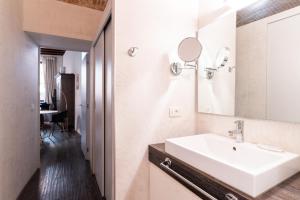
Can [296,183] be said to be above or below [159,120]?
below

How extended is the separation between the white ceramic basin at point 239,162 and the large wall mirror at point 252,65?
251 millimetres

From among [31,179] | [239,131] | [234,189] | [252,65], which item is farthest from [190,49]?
[31,179]

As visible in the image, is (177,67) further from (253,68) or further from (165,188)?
(165,188)

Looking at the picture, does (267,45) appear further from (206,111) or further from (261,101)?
(206,111)

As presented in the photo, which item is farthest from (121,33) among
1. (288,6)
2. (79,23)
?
(79,23)

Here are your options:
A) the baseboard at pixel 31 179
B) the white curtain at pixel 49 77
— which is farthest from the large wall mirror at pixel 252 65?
the white curtain at pixel 49 77

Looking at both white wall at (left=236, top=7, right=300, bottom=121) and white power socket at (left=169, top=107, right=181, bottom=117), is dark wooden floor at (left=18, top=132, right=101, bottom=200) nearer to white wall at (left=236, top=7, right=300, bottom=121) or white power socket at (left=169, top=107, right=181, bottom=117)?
white power socket at (left=169, top=107, right=181, bottom=117)

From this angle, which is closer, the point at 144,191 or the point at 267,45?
the point at 267,45

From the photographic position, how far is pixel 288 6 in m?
1.08

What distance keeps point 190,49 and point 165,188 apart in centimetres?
116

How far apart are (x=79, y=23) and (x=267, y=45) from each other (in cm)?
258

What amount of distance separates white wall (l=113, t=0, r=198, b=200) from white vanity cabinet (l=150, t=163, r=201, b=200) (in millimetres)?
98

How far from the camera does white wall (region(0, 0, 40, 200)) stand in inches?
68.6

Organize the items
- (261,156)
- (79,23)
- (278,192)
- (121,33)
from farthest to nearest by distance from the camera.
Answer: (79,23), (121,33), (261,156), (278,192)
